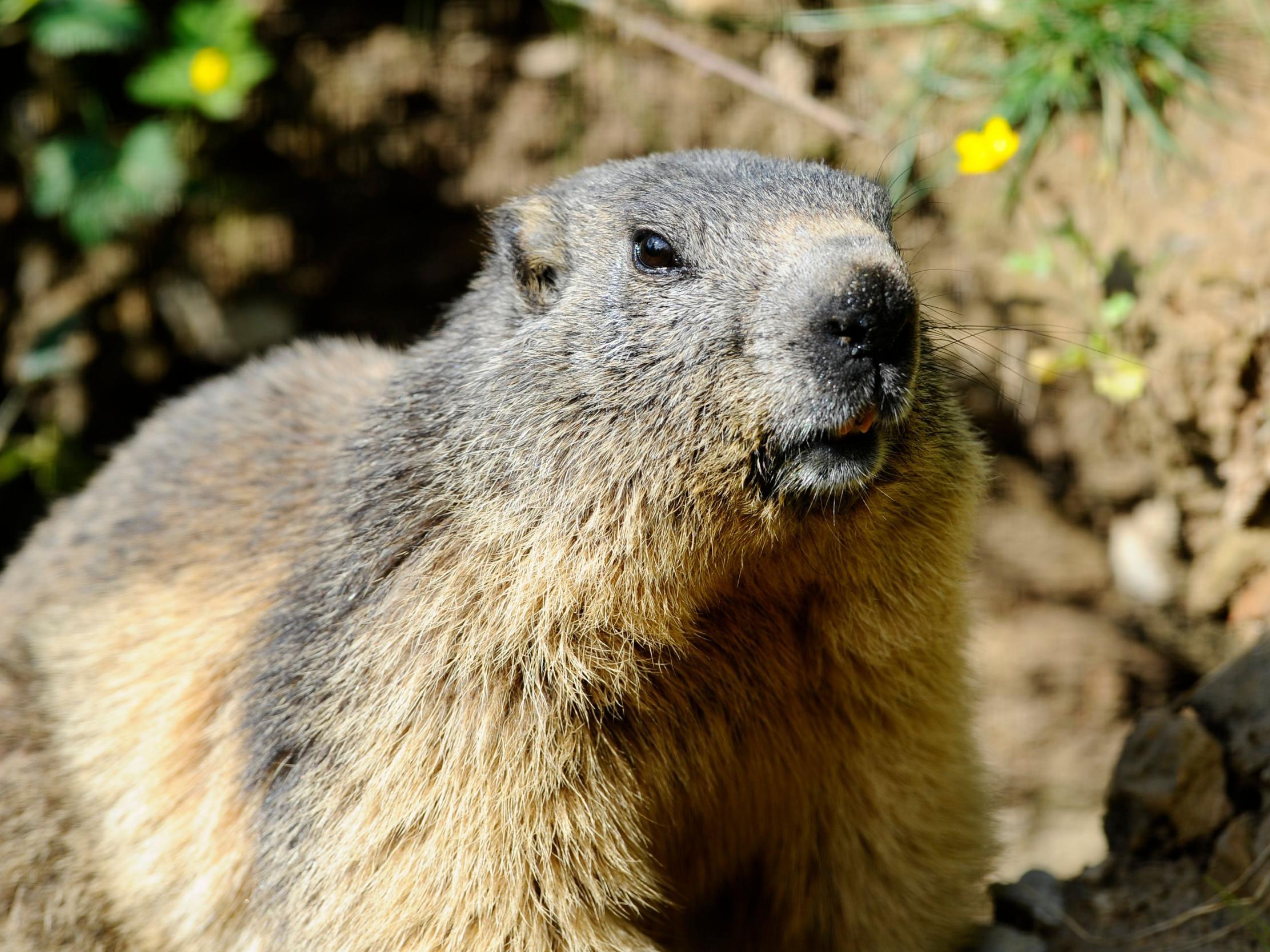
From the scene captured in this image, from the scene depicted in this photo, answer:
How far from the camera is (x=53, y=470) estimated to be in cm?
772

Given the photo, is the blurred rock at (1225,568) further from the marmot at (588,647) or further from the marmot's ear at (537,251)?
the marmot's ear at (537,251)

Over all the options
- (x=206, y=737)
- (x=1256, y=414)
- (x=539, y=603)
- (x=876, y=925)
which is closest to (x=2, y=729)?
(x=206, y=737)

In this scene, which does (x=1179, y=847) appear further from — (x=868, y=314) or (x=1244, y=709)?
(x=868, y=314)

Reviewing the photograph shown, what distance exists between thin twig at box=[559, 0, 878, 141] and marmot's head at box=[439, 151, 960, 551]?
3177 mm

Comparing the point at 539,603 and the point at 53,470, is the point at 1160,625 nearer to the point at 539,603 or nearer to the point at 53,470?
the point at 539,603

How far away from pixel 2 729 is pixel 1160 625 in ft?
19.7

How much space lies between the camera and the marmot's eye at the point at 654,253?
3656 millimetres

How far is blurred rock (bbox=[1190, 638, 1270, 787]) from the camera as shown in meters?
4.54

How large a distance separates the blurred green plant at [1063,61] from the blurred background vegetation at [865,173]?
0.02 meters

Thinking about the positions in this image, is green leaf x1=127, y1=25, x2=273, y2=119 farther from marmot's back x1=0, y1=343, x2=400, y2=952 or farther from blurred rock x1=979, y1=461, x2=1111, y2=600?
blurred rock x1=979, y1=461, x2=1111, y2=600

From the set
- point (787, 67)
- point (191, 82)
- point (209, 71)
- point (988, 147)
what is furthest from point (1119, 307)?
point (191, 82)

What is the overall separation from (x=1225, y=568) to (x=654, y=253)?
4.11 m

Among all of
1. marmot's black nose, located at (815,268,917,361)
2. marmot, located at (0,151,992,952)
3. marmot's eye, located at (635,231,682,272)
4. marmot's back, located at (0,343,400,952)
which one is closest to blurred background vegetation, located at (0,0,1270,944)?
marmot's back, located at (0,343,400,952)

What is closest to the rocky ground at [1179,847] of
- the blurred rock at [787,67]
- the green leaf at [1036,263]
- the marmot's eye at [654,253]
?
the green leaf at [1036,263]
